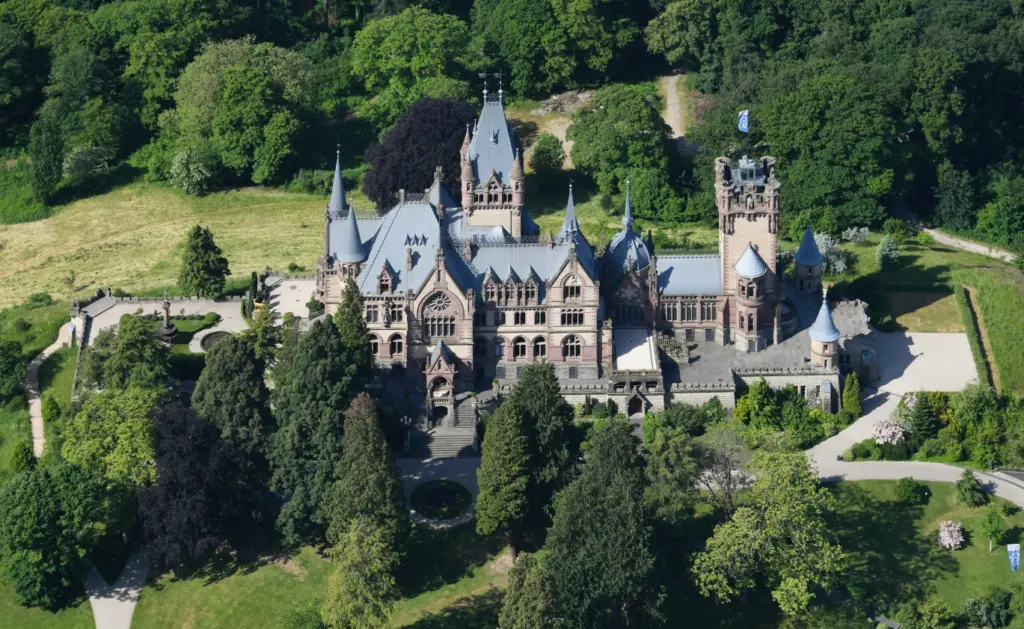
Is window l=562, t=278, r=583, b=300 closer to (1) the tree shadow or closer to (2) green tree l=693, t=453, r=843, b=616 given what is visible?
(1) the tree shadow

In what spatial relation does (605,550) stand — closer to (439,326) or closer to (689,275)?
(439,326)

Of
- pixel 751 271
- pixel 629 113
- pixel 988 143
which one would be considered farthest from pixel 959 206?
pixel 751 271

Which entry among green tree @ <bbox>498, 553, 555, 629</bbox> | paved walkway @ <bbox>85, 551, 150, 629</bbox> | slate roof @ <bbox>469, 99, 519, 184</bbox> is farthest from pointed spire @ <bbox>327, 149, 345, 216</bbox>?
green tree @ <bbox>498, 553, 555, 629</bbox>

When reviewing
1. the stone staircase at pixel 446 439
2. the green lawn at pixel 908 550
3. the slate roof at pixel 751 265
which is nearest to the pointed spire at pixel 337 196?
the stone staircase at pixel 446 439

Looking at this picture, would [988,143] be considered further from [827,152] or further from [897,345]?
[897,345]

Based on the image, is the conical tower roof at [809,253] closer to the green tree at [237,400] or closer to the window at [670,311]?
the window at [670,311]
